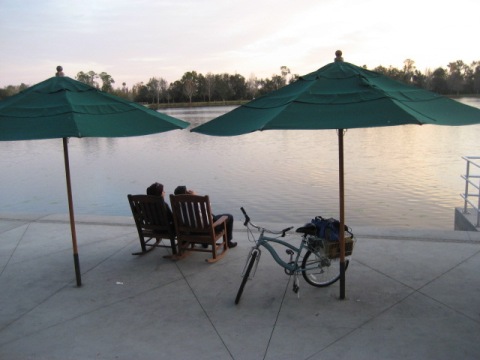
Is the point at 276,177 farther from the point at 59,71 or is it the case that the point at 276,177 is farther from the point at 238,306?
the point at 238,306

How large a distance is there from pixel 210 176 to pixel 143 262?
1038cm

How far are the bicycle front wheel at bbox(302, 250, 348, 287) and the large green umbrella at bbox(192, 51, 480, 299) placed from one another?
0.70 ft

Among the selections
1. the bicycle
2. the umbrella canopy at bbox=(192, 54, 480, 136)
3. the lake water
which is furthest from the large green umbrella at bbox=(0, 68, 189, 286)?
the lake water

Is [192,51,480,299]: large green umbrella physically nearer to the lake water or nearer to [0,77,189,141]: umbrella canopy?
[0,77,189,141]: umbrella canopy

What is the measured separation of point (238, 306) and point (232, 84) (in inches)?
5008

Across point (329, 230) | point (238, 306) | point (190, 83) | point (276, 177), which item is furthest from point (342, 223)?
point (190, 83)

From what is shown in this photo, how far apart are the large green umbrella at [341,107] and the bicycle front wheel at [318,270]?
0.21 meters

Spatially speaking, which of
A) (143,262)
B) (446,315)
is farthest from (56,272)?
(446,315)

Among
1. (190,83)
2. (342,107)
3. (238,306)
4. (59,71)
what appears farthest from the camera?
(190,83)

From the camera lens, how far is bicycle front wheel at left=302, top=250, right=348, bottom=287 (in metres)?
4.59

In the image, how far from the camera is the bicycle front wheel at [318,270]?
459cm

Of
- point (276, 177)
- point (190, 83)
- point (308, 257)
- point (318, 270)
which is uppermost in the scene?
point (190, 83)

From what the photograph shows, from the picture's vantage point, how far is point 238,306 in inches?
176

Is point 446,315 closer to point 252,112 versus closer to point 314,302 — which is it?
point 314,302
